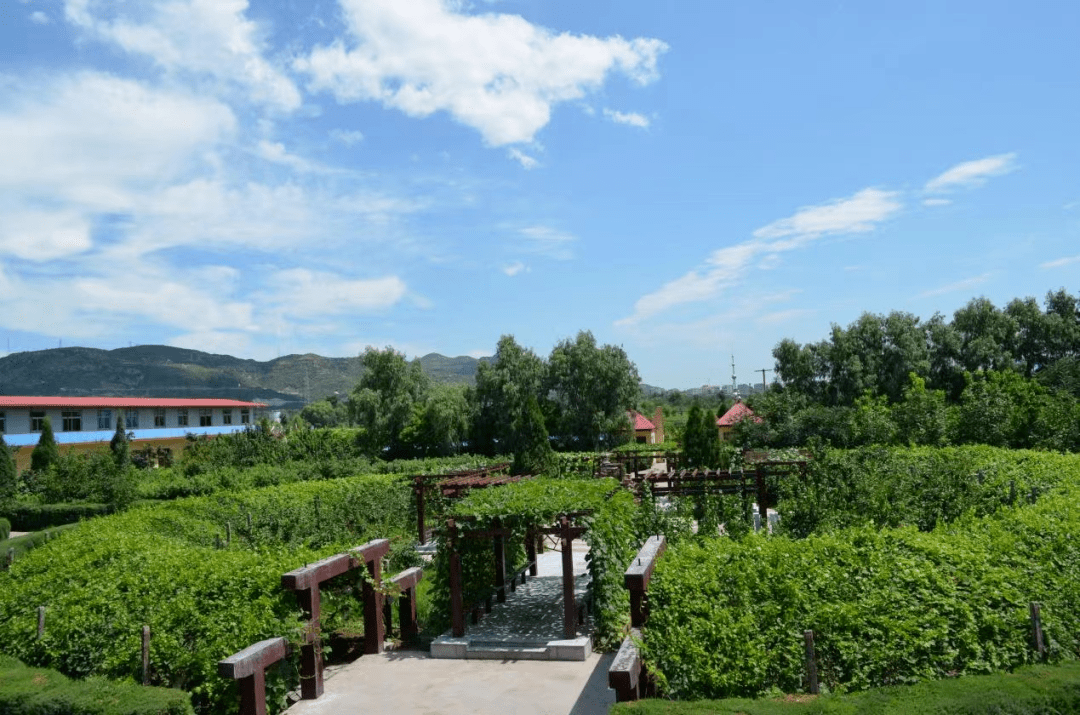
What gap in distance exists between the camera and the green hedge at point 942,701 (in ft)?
17.9

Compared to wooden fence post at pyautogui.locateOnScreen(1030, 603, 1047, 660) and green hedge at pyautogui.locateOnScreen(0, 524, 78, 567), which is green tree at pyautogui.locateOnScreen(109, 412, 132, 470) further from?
wooden fence post at pyautogui.locateOnScreen(1030, 603, 1047, 660)

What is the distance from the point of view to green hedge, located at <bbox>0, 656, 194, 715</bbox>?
23.6 feet

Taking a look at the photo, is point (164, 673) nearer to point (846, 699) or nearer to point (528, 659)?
point (528, 659)

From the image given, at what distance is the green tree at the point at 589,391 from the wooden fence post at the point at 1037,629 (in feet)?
116

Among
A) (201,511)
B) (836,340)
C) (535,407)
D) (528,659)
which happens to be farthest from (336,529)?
(836,340)

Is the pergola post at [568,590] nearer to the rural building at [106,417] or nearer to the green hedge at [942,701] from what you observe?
the green hedge at [942,701]

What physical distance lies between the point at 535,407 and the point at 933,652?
1448 centimetres

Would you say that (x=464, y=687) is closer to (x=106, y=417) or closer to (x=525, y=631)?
(x=525, y=631)

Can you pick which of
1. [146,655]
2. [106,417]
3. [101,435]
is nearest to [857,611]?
[146,655]

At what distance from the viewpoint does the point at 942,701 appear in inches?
218

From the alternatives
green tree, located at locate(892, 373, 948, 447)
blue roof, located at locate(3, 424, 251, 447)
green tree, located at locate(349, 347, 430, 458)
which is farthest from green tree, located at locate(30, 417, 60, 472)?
green tree, located at locate(892, 373, 948, 447)

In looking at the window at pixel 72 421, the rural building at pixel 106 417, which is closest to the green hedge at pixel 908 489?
the rural building at pixel 106 417

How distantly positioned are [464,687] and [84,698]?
404 cm

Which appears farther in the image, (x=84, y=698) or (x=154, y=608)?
(x=154, y=608)
